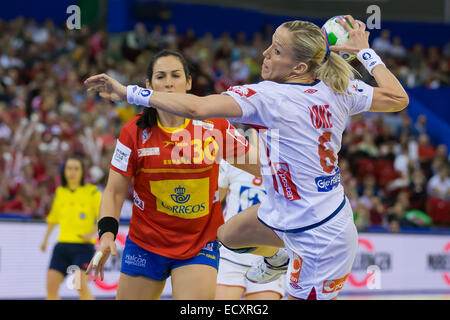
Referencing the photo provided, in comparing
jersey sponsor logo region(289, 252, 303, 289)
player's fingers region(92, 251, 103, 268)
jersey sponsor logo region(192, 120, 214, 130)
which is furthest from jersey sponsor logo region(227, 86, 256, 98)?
player's fingers region(92, 251, 103, 268)

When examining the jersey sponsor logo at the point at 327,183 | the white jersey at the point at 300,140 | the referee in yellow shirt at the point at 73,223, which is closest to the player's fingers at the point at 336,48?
the white jersey at the point at 300,140

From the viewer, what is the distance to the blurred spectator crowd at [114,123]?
10.6 meters

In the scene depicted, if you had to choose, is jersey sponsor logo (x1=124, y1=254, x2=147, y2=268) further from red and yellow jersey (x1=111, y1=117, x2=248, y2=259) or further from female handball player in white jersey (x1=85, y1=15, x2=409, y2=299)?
female handball player in white jersey (x1=85, y1=15, x2=409, y2=299)

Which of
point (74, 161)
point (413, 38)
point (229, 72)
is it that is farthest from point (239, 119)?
point (413, 38)

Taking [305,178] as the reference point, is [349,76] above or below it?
above

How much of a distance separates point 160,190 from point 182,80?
2.40ft

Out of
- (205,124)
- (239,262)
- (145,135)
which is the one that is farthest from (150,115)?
(239,262)

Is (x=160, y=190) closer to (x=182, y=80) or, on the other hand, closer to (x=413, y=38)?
(x=182, y=80)

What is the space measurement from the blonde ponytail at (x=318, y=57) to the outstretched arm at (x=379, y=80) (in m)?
0.20

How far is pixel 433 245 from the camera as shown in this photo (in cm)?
1109

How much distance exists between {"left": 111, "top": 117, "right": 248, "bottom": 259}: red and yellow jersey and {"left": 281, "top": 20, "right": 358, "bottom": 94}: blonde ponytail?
1.06 meters

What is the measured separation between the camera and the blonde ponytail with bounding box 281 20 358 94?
3.40 m

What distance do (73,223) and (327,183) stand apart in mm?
4817
